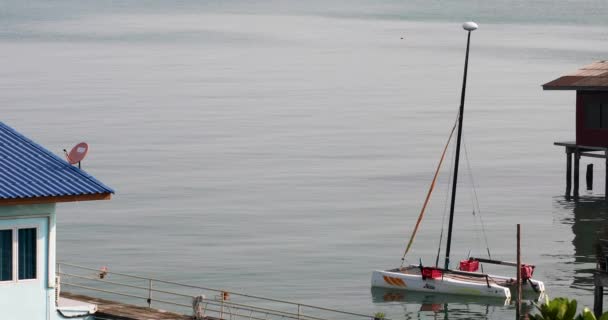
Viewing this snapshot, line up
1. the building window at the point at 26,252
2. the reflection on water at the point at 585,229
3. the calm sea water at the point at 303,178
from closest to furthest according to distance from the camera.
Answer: the building window at the point at 26,252 → the reflection on water at the point at 585,229 → the calm sea water at the point at 303,178

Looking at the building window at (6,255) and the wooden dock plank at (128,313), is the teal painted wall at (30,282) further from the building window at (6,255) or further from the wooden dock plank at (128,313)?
the wooden dock plank at (128,313)

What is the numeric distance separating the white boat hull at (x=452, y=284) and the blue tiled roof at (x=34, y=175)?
3399 centimetres

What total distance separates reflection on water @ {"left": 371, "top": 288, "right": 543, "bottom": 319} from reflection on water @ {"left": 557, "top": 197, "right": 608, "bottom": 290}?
4513mm

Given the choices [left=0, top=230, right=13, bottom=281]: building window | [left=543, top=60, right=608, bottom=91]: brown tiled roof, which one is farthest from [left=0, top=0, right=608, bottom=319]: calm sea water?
[left=0, top=230, right=13, bottom=281]: building window

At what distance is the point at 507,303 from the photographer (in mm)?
63625

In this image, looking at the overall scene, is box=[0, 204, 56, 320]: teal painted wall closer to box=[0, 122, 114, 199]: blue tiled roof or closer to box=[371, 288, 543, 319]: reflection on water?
box=[0, 122, 114, 199]: blue tiled roof

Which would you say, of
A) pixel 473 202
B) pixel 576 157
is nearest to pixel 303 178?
pixel 473 202

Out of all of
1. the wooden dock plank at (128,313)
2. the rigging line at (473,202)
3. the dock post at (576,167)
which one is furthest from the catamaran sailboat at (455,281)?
the wooden dock plank at (128,313)

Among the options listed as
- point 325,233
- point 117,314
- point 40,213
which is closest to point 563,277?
point 325,233

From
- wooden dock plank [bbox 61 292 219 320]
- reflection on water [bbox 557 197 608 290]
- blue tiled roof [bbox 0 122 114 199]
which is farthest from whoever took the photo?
reflection on water [bbox 557 197 608 290]

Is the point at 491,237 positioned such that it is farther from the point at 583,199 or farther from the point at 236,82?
the point at 236,82

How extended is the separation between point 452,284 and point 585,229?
21.1 meters

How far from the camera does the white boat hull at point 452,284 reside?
6406 cm

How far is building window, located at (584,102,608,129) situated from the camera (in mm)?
86375
